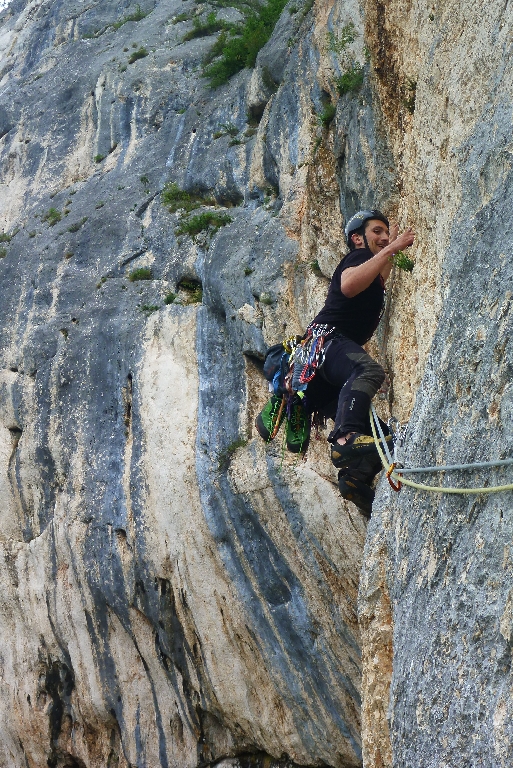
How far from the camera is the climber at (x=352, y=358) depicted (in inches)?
295

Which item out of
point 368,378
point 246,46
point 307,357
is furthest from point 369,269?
point 246,46

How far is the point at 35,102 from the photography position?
21891 mm

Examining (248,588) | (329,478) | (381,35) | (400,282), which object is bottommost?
(248,588)

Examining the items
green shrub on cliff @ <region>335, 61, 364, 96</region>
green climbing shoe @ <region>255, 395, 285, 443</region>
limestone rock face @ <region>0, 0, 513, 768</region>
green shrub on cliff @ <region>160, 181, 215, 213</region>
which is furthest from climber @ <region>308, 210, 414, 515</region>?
green shrub on cliff @ <region>160, 181, 215, 213</region>

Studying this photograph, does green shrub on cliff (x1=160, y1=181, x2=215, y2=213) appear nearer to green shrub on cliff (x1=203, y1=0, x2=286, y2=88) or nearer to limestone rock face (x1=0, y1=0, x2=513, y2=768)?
limestone rock face (x1=0, y1=0, x2=513, y2=768)

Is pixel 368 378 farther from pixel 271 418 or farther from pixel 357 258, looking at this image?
pixel 271 418

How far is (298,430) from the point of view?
9492 millimetres

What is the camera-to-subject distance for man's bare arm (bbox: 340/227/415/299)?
25.4ft

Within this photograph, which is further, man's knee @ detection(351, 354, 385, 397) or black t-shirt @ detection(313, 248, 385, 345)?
black t-shirt @ detection(313, 248, 385, 345)

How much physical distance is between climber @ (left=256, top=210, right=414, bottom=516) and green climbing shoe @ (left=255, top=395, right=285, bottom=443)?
9.1 inches

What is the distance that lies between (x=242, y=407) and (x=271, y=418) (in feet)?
10.8

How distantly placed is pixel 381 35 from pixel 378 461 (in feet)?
18.9

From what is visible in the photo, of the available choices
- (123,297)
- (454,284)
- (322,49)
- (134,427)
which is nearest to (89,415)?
(134,427)

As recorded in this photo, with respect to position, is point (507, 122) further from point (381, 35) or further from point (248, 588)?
point (248, 588)
